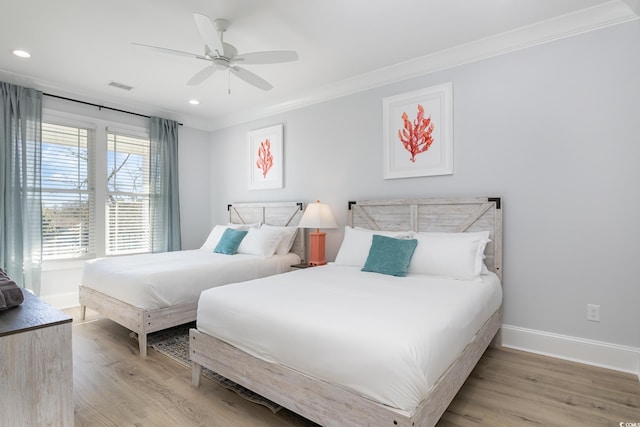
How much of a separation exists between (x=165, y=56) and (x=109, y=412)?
3002mm

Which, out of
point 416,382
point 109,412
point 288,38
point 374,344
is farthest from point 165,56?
point 416,382

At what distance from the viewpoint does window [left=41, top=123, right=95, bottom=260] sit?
3967 mm

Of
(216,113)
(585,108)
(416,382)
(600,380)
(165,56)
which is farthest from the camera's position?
(216,113)

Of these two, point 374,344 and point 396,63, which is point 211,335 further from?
point 396,63

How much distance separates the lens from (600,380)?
7.44 feet

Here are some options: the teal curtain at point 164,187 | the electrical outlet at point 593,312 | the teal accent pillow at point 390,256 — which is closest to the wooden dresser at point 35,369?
the teal accent pillow at point 390,256

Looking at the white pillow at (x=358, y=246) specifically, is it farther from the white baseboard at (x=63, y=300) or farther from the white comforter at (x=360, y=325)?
the white baseboard at (x=63, y=300)

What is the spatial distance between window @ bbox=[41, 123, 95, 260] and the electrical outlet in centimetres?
539

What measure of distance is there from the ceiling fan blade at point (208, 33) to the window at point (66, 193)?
288 cm

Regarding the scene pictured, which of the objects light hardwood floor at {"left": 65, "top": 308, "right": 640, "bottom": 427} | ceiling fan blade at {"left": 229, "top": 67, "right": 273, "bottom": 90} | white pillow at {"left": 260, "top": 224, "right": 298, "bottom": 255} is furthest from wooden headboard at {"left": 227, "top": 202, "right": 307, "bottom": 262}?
light hardwood floor at {"left": 65, "top": 308, "right": 640, "bottom": 427}

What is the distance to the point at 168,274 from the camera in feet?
9.63

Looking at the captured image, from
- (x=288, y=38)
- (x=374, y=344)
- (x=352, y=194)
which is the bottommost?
(x=374, y=344)

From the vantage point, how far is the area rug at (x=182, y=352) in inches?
81.1

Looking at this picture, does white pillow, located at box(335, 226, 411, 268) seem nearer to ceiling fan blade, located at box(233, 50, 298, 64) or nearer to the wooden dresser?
ceiling fan blade, located at box(233, 50, 298, 64)
